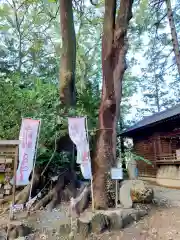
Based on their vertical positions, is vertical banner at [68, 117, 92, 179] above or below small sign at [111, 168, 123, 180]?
above

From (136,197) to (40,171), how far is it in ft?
9.70

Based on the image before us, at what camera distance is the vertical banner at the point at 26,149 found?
5516 millimetres

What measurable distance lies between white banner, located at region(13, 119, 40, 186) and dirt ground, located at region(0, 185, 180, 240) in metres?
0.99

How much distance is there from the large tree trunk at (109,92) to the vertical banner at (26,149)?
1706 mm

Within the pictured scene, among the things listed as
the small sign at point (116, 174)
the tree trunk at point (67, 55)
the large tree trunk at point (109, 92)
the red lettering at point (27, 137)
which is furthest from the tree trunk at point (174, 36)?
the red lettering at point (27, 137)

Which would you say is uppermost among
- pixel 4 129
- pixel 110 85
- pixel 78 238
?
pixel 110 85

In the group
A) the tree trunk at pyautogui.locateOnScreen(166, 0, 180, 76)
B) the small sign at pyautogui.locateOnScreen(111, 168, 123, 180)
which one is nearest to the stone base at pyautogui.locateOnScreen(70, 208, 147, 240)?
the small sign at pyautogui.locateOnScreen(111, 168, 123, 180)

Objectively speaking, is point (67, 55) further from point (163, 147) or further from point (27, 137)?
point (163, 147)

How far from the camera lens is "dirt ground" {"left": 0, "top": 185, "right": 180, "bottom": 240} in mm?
4738

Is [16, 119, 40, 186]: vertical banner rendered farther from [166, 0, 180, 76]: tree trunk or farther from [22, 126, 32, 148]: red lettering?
[166, 0, 180, 76]: tree trunk

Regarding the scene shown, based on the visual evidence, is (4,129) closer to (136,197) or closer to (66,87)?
(66,87)

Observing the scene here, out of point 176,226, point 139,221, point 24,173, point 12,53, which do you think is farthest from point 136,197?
point 12,53

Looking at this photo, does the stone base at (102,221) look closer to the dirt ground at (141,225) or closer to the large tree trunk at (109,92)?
the dirt ground at (141,225)

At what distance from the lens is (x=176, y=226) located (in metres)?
4.94
